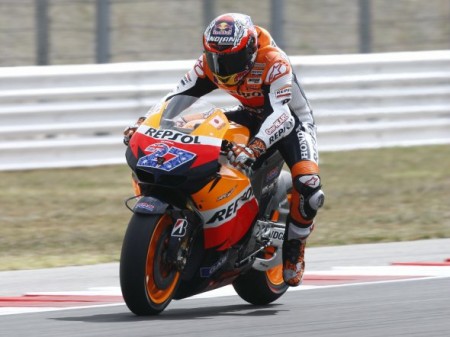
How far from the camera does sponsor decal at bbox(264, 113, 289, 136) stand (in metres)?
6.74

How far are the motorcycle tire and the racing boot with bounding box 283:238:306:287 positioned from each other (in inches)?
39.0

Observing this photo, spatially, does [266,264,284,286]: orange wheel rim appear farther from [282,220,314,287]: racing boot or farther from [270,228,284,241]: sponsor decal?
[270,228,284,241]: sponsor decal

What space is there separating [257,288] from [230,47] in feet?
4.75

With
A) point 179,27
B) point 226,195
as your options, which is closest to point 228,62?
point 226,195

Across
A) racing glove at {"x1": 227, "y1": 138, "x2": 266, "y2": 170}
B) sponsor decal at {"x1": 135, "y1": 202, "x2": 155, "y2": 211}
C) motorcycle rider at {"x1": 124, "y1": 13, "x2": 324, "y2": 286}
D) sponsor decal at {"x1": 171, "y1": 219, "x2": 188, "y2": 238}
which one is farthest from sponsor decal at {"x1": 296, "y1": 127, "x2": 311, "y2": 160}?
sponsor decal at {"x1": 135, "y1": 202, "x2": 155, "y2": 211}

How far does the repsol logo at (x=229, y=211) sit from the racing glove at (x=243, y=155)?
0.54ft

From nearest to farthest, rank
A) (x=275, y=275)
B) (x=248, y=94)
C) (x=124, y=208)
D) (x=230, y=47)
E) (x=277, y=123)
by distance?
(x=230, y=47)
(x=277, y=123)
(x=248, y=94)
(x=275, y=275)
(x=124, y=208)

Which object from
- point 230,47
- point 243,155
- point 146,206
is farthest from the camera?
point 230,47

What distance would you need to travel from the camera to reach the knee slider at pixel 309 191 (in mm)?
7023

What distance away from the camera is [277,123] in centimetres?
681

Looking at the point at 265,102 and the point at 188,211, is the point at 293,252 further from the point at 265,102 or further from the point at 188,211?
the point at 188,211

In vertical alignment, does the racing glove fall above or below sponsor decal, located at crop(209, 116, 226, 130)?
below

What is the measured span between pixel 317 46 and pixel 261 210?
312 inches

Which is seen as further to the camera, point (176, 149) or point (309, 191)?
point (309, 191)
